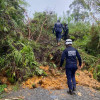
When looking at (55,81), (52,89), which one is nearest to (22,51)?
(55,81)

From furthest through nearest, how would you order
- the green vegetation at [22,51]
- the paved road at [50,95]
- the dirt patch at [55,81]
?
the green vegetation at [22,51], the dirt patch at [55,81], the paved road at [50,95]

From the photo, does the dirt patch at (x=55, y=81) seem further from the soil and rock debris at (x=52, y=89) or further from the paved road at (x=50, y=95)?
the paved road at (x=50, y=95)

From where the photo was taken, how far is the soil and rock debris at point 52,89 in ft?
13.1

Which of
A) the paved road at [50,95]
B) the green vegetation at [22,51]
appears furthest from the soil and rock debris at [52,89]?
the green vegetation at [22,51]

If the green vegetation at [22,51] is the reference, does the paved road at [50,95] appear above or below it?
below

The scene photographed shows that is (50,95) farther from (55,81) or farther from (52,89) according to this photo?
(55,81)

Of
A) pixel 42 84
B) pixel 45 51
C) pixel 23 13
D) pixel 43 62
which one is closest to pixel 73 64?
pixel 42 84

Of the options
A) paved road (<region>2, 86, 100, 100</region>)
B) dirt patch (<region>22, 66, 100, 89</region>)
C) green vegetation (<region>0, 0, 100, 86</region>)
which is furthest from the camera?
green vegetation (<region>0, 0, 100, 86</region>)

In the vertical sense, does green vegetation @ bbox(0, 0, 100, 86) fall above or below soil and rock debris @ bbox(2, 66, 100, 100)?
above

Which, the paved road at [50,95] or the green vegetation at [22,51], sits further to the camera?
the green vegetation at [22,51]

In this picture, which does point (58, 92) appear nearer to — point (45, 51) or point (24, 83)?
point (24, 83)

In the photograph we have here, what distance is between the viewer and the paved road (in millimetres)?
3941

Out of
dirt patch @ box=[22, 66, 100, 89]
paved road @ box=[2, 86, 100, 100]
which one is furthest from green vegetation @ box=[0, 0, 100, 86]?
paved road @ box=[2, 86, 100, 100]

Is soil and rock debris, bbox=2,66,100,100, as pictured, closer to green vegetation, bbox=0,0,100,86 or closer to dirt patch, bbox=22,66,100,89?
dirt patch, bbox=22,66,100,89
